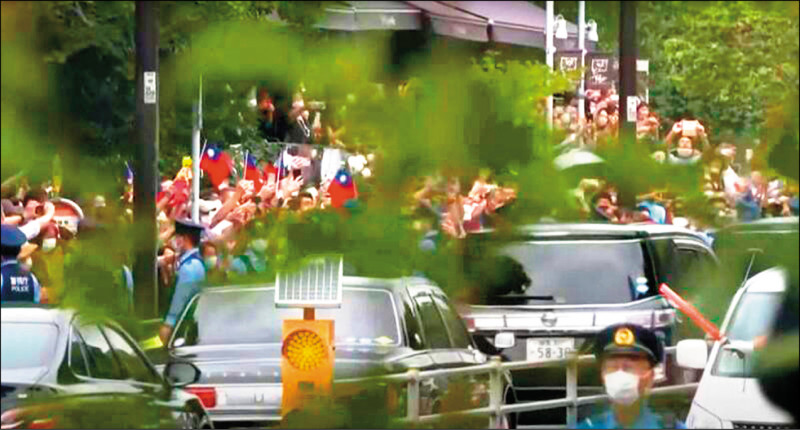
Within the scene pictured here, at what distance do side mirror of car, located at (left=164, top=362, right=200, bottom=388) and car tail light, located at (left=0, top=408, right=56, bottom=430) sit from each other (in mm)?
376

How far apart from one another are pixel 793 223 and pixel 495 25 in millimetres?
505

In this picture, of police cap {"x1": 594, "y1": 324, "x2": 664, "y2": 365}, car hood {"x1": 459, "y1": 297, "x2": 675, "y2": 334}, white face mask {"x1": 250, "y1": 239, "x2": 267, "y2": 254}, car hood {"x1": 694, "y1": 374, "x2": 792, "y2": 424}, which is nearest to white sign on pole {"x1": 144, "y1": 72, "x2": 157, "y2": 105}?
white face mask {"x1": 250, "y1": 239, "x2": 267, "y2": 254}

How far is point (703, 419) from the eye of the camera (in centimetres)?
720

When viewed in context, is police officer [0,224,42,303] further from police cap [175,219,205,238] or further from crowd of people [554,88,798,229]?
crowd of people [554,88,798,229]

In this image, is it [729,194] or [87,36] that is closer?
[87,36]

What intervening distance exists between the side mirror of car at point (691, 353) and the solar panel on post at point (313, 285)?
5.31 m

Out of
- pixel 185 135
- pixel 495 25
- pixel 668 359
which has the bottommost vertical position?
pixel 668 359

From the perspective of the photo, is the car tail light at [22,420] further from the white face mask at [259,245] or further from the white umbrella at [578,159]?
the white umbrella at [578,159]

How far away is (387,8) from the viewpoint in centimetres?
211

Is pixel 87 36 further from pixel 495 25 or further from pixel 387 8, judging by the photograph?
pixel 495 25

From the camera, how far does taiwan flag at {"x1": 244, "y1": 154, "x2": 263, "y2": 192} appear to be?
2.32 meters

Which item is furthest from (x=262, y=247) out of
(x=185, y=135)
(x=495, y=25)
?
(x=495, y=25)

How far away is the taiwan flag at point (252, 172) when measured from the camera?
7.63 ft

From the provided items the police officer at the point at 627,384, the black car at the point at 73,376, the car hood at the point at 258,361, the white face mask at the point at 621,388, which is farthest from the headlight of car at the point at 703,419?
the black car at the point at 73,376
